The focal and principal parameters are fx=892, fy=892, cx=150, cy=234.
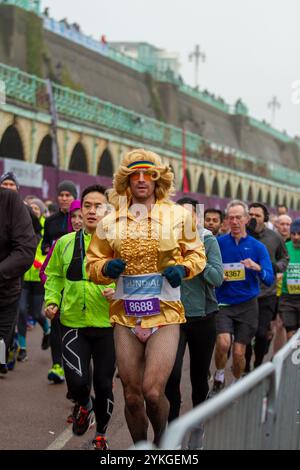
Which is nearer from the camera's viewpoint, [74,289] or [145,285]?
[145,285]

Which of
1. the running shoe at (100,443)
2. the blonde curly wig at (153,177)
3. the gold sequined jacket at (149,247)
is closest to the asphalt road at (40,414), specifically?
the running shoe at (100,443)

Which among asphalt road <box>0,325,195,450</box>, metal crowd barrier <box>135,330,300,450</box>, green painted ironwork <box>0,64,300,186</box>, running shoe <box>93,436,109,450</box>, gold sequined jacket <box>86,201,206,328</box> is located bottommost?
asphalt road <box>0,325,195,450</box>

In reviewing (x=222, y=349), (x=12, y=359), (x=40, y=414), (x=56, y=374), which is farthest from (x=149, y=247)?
(x=12, y=359)

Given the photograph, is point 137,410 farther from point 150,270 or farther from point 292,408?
point 292,408

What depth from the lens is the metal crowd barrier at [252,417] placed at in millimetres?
2588

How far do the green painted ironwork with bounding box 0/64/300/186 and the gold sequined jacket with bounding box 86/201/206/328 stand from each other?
2823 centimetres

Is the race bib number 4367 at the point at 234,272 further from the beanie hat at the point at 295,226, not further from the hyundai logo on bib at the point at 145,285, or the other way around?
the hyundai logo on bib at the point at 145,285

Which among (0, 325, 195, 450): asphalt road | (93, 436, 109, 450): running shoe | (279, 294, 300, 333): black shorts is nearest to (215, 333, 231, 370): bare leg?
(0, 325, 195, 450): asphalt road

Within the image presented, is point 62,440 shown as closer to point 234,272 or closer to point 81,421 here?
point 81,421

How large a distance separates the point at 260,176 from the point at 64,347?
81461mm

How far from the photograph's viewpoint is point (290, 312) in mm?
9859

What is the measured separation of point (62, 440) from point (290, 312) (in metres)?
4.10

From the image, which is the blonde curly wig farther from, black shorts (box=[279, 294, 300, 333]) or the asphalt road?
black shorts (box=[279, 294, 300, 333])

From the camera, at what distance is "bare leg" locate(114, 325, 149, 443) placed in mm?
5133
